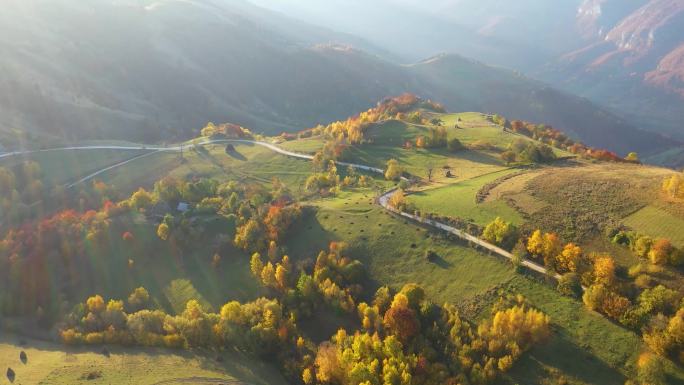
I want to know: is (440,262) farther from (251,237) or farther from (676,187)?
(676,187)

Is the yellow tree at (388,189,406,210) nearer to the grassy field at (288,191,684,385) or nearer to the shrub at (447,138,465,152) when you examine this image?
the grassy field at (288,191,684,385)

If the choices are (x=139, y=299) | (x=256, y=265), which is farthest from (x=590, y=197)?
(x=139, y=299)

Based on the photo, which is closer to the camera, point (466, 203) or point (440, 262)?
point (440, 262)

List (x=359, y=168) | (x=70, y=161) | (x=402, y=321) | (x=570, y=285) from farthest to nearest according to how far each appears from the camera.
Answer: (x=70, y=161)
(x=359, y=168)
(x=402, y=321)
(x=570, y=285)

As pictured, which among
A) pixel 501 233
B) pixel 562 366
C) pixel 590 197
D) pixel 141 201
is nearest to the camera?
pixel 562 366

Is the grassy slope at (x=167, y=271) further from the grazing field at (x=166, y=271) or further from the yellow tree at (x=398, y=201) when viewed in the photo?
the yellow tree at (x=398, y=201)

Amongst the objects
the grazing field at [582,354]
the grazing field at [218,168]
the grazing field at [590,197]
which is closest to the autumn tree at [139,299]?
the grazing field at [218,168]
